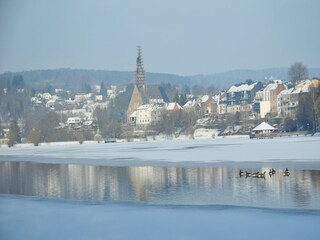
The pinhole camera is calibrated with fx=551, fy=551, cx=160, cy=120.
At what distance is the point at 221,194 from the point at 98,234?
4015 millimetres

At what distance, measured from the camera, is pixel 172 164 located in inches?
661

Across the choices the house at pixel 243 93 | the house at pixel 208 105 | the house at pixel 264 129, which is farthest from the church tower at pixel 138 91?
the house at pixel 264 129

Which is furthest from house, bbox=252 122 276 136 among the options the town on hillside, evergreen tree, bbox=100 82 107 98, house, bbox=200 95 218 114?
evergreen tree, bbox=100 82 107 98

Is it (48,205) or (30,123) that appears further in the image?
(30,123)

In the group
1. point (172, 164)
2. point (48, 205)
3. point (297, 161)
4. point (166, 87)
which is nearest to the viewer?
point (48, 205)

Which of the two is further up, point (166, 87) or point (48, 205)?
point (166, 87)

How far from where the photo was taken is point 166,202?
888cm

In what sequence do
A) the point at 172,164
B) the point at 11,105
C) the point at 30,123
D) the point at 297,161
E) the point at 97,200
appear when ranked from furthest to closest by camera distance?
the point at 11,105 → the point at 30,123 → the point at 172,164 → the point at 297,161 → the point at 97,200

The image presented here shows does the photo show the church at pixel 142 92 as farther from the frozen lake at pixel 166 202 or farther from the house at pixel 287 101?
the frozen lake at pixel 166 202

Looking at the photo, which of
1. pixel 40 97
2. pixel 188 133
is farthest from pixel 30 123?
pixel 40 97

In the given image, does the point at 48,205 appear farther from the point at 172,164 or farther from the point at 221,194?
the point at 172,164

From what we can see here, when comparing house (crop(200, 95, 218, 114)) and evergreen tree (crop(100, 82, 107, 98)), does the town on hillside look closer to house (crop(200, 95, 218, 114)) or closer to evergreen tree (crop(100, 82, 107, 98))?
house (crop(200, 95, 218, 114))

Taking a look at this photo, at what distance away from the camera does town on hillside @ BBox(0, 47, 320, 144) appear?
140ft

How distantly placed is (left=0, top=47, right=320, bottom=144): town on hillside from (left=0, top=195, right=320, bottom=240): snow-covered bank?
2817 cm
